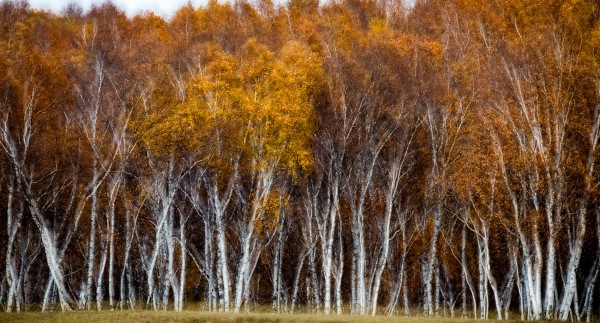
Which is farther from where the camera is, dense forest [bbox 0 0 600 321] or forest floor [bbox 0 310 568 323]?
dense forest [bbox 0 0 600 321]

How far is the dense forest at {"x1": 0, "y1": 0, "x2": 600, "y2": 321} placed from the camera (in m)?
31.2

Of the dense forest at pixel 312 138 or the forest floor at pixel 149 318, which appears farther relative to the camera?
the dense forest at pixel 312 138

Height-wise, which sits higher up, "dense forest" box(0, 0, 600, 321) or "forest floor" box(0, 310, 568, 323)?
"dense forest" box(0, 0, 600, 321)

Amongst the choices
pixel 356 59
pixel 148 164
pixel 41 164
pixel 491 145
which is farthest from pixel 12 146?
pixel 491 145

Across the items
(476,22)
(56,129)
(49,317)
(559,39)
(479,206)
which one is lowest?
(49,317)

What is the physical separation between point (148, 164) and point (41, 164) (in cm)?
647

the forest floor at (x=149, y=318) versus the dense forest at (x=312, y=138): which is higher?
the dense forest at (x=312, y=138)

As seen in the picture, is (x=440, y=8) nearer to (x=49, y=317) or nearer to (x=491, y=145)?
(x=491, y=145)

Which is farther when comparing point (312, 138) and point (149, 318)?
point (312, 138)

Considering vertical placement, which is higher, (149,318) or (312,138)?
(312,138)

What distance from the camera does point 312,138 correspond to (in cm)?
3447

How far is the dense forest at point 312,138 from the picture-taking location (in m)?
31.2

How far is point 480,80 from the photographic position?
117 ft

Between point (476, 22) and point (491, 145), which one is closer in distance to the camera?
point (491, 145)
